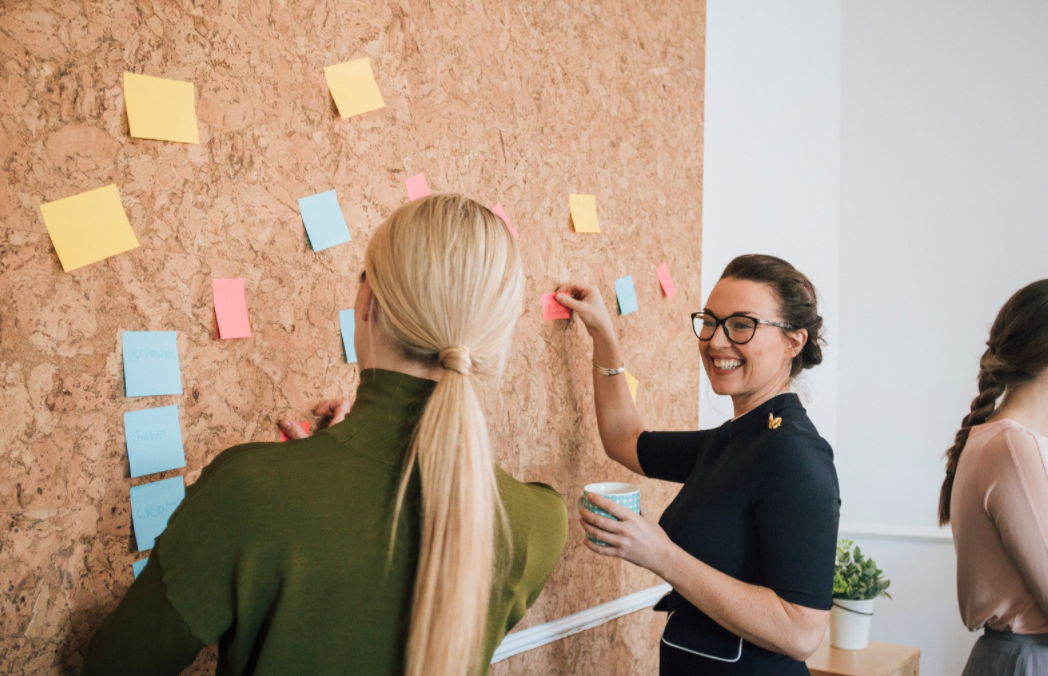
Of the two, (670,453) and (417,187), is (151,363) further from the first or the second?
(670,453)

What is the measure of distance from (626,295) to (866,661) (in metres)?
1.32

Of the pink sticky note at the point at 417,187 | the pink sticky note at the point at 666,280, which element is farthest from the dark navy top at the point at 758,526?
the pink sticky note at the point at 417,187

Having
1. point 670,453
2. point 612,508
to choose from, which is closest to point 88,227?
point 612,508

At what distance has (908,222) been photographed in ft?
10.1

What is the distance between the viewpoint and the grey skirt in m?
1.51

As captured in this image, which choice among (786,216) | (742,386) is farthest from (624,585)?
(786,216)

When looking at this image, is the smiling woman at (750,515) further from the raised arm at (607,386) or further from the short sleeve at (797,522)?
the raised arm at (607,386)

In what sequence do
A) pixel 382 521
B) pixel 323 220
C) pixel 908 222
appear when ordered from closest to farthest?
pixel 382 521 → pixel 323 220 → pixel 908 222

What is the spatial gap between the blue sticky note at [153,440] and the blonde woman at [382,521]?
345 mm

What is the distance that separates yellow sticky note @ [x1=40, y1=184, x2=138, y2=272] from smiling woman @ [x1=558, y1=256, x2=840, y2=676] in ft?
2.77

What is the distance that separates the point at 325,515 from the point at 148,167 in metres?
0.65

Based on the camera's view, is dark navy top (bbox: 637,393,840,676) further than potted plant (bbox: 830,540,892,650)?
No

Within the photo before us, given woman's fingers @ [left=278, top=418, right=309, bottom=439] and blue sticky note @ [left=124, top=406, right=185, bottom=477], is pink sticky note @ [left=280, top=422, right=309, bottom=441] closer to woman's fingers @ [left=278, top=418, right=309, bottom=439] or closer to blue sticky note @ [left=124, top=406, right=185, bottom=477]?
woman's fingers @ [left=278, top=418, right=309, bottom=439]

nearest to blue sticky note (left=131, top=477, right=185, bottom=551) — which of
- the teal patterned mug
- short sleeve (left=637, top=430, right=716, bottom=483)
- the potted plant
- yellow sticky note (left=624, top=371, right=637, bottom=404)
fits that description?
the teal patterned mug
